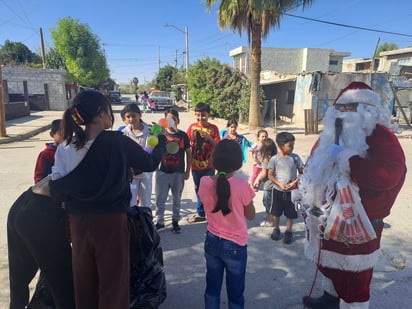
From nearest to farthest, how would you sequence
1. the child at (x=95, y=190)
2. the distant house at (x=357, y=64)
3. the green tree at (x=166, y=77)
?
the child at (x=95, y=190)
the distant house at (x=357, y=64)
the green tree at (x=166, y=77)

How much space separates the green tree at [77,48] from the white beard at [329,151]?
1349 inches

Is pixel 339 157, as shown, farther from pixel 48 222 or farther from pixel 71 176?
pixel 48 222

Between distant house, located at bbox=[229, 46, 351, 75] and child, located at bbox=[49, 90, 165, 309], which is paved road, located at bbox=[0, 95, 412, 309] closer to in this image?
child, located at bbox=[49, 90, 165, 309]

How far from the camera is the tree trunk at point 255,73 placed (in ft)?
40.7

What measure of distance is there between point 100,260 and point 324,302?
1934 millimetres

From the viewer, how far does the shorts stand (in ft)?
12.1

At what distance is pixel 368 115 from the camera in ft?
6.68

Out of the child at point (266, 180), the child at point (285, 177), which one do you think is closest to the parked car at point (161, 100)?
the child at point (266, 180)

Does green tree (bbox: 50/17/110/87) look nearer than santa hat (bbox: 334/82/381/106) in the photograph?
No

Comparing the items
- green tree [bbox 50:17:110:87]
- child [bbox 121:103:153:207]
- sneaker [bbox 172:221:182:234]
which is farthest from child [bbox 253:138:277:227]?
green tree [bbox 50:17:110:87]

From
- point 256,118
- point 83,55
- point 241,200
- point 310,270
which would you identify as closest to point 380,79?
point 256,118

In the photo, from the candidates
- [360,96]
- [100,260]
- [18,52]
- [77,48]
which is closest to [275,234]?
[360,96]

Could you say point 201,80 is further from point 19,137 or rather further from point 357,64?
point 357,64

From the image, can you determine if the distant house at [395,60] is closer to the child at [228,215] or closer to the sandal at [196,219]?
the sandal at [196,219]
